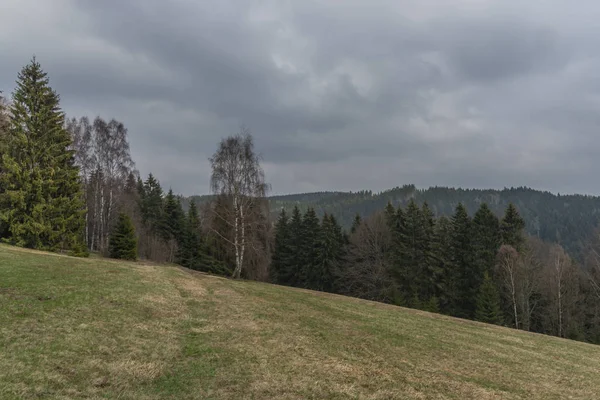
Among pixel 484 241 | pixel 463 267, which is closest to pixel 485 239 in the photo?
pixel 484 241

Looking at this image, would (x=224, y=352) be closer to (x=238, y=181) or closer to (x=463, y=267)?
(x=238, y=181)

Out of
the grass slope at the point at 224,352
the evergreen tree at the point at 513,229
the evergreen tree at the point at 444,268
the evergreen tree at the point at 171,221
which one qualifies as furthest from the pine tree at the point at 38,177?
the evergreen tree at the point at 513,229

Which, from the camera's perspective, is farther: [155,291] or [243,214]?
[243,214]

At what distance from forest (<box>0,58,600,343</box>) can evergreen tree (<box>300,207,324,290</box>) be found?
0.23 meters

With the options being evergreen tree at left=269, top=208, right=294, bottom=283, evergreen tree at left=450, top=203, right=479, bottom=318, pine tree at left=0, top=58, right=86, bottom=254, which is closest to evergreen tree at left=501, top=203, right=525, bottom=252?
evergreen tree at left=450, top=203, right=479, bottom=318

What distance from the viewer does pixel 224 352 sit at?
10.3m

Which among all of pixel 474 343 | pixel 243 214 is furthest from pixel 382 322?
pixel 243 214

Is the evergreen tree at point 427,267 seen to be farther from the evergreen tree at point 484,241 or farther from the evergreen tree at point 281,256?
the evergreen tree at point 281,256

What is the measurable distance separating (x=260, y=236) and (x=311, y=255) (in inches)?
907

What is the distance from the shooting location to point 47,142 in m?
31.3

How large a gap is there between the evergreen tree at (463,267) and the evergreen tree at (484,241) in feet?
2.08

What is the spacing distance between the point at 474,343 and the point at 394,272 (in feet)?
114

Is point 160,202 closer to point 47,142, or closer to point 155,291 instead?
point 47,142

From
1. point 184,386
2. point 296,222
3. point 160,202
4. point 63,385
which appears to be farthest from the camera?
point 160,202
